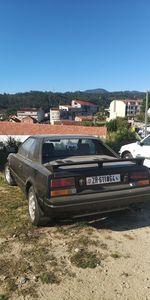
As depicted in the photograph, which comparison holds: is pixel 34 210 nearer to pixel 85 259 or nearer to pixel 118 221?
pixel 85 259

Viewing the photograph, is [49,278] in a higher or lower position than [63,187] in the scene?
lower

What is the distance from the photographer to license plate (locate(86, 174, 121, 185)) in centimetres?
376

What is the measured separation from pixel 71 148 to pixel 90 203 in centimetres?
157

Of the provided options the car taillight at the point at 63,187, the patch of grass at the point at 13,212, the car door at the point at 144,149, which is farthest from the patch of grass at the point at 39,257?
the car door at the point at 144,149

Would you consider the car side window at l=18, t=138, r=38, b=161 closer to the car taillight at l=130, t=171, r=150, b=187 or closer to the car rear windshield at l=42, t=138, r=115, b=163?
the car rear windshield at l=42, t=138, r=115, b=163

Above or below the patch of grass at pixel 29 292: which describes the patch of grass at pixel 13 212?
above

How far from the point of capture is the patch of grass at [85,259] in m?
3.10

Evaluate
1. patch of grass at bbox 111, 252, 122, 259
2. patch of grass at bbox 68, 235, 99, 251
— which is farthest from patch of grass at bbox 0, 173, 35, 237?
patch of grass at bbox 111, 252, 122, 259

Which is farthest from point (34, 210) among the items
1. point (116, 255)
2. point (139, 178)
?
point (139, 178)

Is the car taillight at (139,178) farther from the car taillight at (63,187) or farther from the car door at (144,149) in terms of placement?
the car door at (144,149)

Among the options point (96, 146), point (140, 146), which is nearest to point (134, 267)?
point (96, 146)

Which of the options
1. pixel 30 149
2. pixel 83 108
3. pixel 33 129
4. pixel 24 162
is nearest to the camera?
pixel 24 162

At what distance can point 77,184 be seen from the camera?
3.70 meters

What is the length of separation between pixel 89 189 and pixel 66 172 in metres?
0.41
